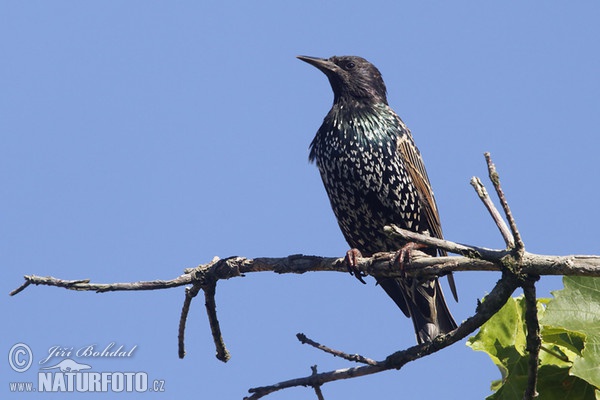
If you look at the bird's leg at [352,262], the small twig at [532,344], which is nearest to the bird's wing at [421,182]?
the bird's leg at [352,262]

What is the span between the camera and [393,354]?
388cm

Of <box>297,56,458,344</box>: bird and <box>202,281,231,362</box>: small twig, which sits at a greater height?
<box>297,56,458,344</box>: bird

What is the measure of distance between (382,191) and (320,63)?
1.58 metres

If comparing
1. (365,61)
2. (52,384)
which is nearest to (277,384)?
(52,384)

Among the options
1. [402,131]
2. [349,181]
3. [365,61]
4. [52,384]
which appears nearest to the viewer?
[52,384]

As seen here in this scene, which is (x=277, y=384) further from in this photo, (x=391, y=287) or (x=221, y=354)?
(x=391, y=287)

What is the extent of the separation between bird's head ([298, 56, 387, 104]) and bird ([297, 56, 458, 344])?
0.27 m

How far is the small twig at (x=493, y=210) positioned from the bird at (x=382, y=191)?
8.48 feet

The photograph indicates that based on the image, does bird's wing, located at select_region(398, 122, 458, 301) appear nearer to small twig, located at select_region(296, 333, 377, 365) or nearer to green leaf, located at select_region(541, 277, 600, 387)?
small twig, located at select_region(296, 333, 377, 365)

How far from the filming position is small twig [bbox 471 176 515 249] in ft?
10.8

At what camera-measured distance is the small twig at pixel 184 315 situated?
4527mm

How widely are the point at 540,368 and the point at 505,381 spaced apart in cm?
15

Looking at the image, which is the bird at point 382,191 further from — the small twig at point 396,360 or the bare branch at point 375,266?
the small twig at point 396,360

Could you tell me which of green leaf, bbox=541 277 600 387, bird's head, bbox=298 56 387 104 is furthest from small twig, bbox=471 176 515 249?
bird's head, bbox=298 56 387 104
